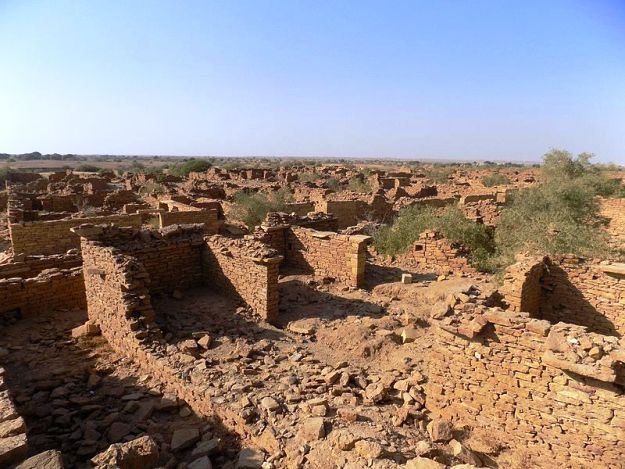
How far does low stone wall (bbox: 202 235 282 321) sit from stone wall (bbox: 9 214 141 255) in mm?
5720

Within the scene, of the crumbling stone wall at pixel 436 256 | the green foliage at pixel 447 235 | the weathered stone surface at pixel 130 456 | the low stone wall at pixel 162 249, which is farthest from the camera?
the green foliage at pixel 447 235

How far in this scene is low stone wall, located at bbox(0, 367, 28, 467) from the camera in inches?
118

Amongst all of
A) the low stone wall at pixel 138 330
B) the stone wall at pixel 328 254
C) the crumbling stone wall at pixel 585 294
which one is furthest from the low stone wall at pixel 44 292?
the crumbling stone wall at pixel 585 294

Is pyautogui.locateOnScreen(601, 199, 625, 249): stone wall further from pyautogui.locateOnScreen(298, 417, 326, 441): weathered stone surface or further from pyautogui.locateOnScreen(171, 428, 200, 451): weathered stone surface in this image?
pyautogui.locateOnScreen(171, 428, 200, 451): weathered stone surface

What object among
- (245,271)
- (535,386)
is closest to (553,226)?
(535,386)

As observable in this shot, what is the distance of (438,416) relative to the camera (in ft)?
16.6

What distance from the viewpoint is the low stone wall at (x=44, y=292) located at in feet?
24.9

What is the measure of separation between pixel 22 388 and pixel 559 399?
654 cm

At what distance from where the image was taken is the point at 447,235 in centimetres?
1096

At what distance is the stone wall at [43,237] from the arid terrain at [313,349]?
0.05 m

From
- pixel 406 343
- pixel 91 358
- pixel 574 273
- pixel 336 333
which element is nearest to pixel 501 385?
pixel 406 343

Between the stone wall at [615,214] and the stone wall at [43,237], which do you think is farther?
the stone wall at [615,214]

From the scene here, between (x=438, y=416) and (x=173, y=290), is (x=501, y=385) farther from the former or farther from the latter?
(x=173, y=290)

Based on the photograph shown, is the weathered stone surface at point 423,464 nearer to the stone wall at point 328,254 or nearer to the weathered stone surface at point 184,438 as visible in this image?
the weathered stone surface at point 184,438
